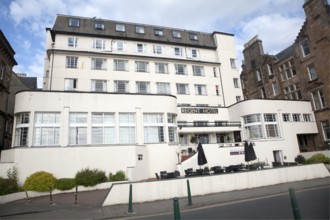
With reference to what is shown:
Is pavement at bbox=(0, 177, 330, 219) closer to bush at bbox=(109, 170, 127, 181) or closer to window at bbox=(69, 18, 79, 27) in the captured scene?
bush at bbox=(109, 170, 127, 181)

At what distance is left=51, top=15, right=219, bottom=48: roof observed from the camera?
29.0 meters

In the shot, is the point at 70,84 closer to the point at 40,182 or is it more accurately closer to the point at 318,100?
the point at 40,182

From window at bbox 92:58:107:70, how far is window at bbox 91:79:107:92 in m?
1.79

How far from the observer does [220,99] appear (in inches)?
1283

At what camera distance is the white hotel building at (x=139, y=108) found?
1931 centimetres

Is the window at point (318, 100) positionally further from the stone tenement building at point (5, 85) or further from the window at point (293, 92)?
the stone tenement building at point (5, 85)

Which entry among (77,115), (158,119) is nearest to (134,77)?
Result: (158,119)

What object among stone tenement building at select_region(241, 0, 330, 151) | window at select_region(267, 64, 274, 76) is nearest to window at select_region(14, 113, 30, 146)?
stone tenement building at select_region(241, 0, 330, 151)

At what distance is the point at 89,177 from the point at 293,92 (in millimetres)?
31403

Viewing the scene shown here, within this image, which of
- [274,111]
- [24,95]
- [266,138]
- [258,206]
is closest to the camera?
[258,206]

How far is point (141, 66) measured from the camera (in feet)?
100

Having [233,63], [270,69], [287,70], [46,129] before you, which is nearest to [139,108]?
[46,129]

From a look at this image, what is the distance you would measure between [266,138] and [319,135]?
884 cm

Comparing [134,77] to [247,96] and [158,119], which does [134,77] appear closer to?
[158,119]
